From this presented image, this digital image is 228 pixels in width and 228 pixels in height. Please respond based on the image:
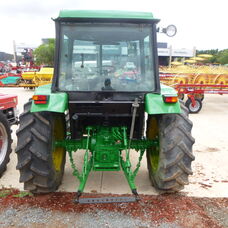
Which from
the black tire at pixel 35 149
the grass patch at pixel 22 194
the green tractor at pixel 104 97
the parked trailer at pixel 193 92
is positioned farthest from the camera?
the parked trailer at pixel 193 92

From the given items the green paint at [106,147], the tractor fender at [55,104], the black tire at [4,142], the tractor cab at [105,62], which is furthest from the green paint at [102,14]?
the black tire at [4,142]

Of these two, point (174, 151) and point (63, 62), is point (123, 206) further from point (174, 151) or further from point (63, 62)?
point (63, 62)

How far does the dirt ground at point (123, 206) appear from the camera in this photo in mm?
2895

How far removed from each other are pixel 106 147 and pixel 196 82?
8560 mm

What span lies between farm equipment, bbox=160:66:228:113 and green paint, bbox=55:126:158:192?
6125mm

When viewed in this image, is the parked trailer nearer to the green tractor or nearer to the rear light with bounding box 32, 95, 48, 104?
the green tractor

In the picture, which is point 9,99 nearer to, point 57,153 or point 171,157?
point 57,153

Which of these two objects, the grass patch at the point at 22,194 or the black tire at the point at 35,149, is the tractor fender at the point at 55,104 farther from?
the grass patch at the point at 22,194

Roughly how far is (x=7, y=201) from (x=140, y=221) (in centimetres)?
173

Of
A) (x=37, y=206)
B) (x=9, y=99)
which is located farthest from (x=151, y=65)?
(x=9, y=99)

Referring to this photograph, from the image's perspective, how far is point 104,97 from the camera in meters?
3.06

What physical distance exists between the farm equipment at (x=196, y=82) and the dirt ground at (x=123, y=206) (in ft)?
16.9

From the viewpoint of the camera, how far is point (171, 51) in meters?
47.3

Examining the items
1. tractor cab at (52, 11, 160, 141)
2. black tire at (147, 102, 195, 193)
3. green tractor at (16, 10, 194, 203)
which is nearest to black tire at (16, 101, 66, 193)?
green tractor at (16, 10, 194, 203)
